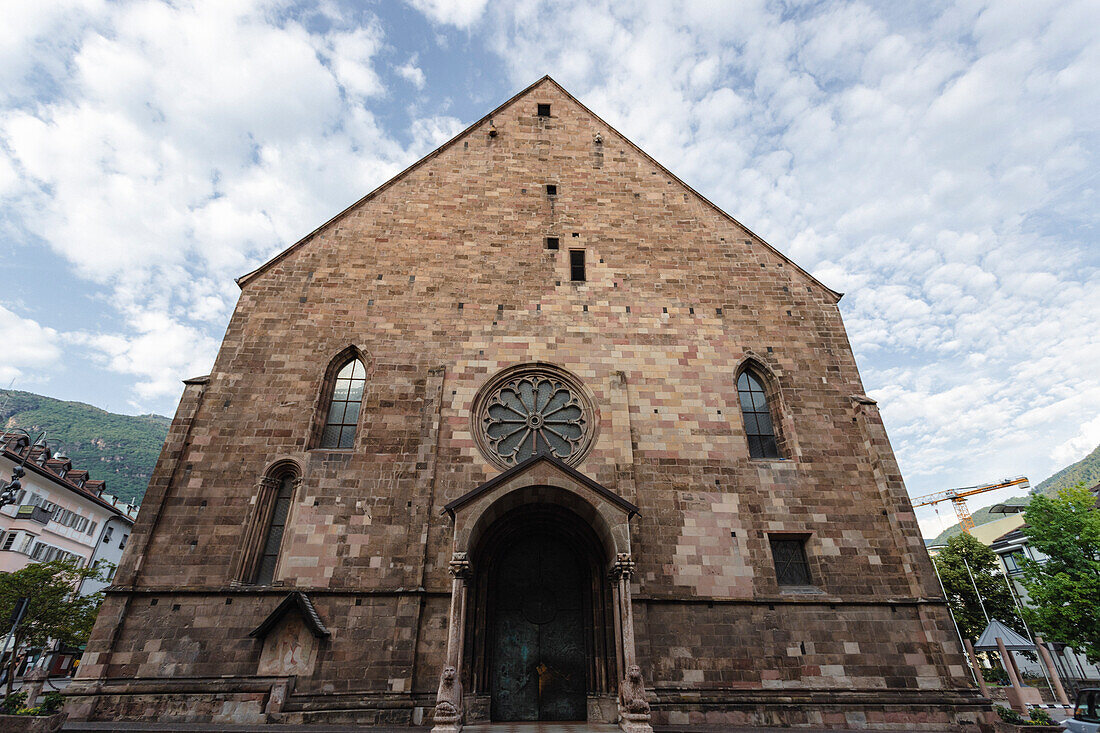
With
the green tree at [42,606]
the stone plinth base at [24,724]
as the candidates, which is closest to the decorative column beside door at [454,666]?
the stone plinth base at [24,724]

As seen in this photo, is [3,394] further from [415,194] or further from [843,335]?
[843,335]

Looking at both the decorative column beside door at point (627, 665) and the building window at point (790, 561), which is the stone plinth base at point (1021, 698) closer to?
the building window at point (790, 561)

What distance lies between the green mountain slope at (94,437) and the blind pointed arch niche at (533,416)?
97.7m

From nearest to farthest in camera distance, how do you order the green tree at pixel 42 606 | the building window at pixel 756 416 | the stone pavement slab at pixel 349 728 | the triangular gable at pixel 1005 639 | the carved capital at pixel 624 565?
1. the stone pavement slab at pixel 349 728
2. the carved capital at pixel 624 565
3. the building window at pixel 756 416
4. the triangular gable at pixel 1005 639
5. the green tree at pixel 42 606

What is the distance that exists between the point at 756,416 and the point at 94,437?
421ft

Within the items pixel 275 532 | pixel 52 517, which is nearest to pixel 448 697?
pixel 275 532

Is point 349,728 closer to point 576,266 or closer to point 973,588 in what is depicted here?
point 576,266

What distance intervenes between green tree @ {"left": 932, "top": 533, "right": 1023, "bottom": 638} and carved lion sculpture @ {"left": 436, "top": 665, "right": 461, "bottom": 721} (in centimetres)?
3393

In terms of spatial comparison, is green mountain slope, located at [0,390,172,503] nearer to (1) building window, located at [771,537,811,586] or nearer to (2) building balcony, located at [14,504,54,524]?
(2) building balcony, located at [14,504,54,524]

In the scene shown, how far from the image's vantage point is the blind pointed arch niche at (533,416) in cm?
1296

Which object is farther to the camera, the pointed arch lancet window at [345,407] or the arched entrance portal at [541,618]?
the pointed arch lancet window at [345,407]

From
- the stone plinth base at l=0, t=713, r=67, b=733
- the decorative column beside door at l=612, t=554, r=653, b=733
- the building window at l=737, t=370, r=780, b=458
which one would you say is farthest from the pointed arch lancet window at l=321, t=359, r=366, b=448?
the building window at l=737, t=370, r=780, b=458

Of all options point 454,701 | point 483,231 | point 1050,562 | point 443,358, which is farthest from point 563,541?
point 1050,562

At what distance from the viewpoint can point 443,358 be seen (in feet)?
45.8
